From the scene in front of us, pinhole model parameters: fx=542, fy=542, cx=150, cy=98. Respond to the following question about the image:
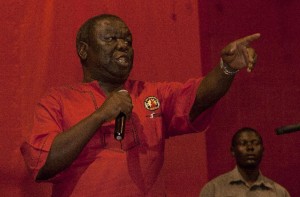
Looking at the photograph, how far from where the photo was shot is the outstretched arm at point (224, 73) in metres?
1.63

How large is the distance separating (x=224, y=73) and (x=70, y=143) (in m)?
0.53

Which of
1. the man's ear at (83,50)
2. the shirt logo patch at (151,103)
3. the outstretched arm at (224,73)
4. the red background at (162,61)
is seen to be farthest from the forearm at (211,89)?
the red background at (162,61)

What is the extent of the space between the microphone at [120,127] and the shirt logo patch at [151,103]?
0.26 metres

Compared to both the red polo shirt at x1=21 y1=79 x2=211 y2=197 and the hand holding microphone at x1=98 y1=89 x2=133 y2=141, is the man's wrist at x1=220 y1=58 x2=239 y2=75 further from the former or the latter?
the hand holding microphone at x1=98 y1=89 x2=133 y2=141

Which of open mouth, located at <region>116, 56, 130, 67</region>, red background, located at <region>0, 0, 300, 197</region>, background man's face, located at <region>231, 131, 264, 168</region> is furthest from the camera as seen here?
background man's face, located at <region>231, 131, 264, 168</region>

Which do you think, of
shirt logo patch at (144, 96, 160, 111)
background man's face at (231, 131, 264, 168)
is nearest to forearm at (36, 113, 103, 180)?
shirt logo patch at (144, 96, 160, 111)

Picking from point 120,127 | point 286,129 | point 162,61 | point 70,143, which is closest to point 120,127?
point 120,127

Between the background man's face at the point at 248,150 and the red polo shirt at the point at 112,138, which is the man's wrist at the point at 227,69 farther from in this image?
the background man's face at the point at 248,150

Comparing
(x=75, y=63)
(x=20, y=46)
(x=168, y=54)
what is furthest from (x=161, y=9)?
(x=20, y=46)

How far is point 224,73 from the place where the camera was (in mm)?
1716

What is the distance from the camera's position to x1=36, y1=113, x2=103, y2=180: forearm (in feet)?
5.26

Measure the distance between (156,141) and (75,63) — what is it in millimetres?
732

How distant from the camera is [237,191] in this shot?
11.9ft

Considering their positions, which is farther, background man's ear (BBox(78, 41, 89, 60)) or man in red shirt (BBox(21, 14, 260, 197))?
background man's ear (BBox(78, 41, 89, 60))
